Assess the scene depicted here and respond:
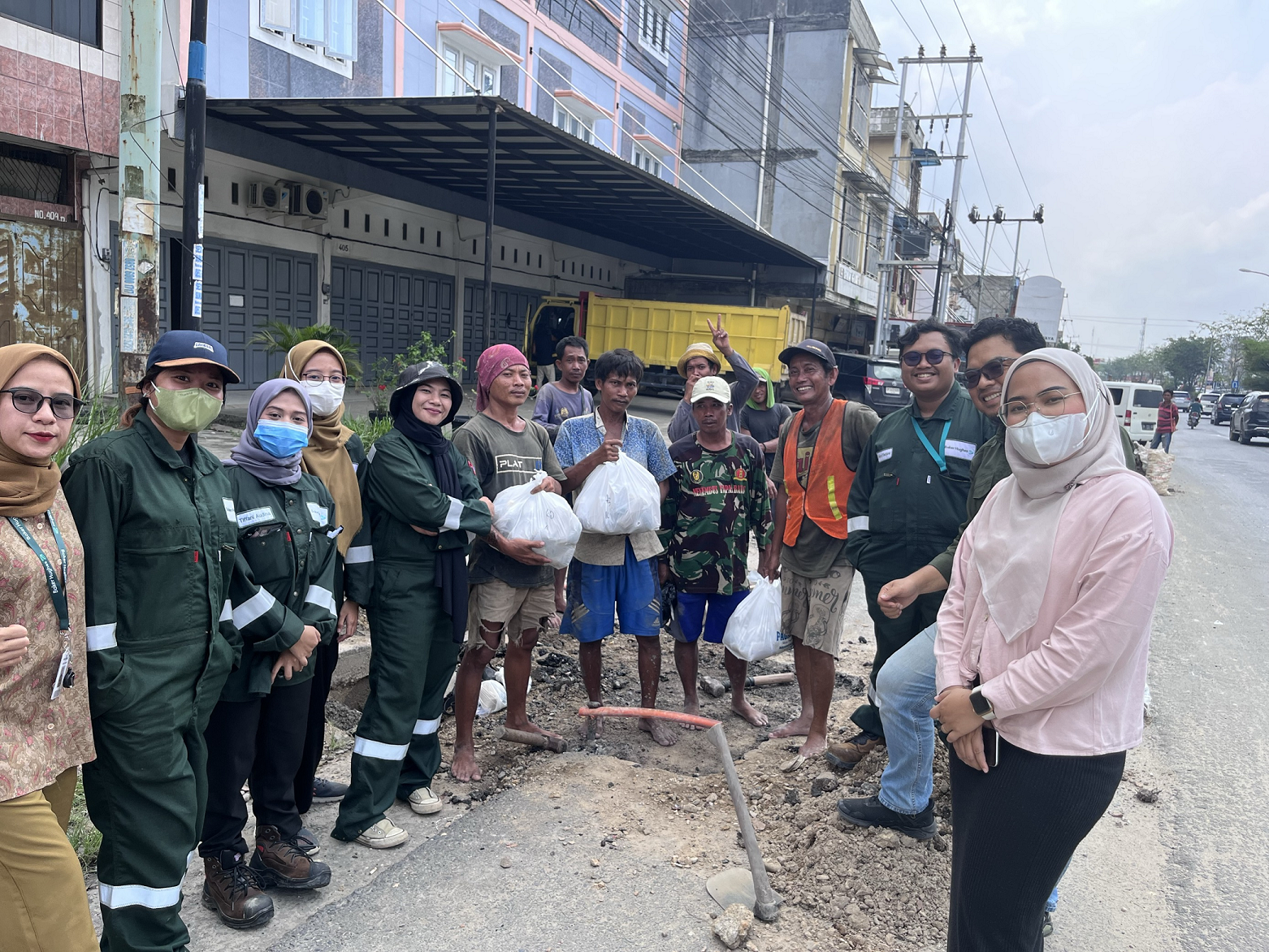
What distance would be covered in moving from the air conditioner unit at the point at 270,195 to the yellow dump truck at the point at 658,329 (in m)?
7.55

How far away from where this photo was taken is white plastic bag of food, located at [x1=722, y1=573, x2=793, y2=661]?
14.6 feet

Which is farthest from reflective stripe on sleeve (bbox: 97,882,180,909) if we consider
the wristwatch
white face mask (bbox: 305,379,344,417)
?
the wristwatch

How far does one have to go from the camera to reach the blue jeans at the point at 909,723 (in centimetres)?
304

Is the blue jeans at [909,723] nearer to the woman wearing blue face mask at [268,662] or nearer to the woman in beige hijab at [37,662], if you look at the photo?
the woman wearing blue face mask at [268,662]

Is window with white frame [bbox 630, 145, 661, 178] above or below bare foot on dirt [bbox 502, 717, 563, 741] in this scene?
above

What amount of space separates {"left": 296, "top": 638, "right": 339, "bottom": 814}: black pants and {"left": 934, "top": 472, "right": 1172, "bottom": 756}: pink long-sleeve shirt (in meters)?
2.37

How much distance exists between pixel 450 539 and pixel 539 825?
1202mm

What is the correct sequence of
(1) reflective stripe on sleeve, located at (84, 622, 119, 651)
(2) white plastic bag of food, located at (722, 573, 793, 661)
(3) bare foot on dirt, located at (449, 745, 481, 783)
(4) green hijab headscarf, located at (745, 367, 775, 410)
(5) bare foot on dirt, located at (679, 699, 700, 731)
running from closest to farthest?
(1) reflective stripe on sleeve, located at (84, 622, 119, 651) → (3) bare foot on dirt, located at (449, 745, 481, 783) → (2) white plastic bag of food, located at (722, 573, 793, 661) → (5) bare foot on dirt, located at (679, 699, 700, 731) → (4) green hijab headscarf, located at (745, 367, 775, 410)

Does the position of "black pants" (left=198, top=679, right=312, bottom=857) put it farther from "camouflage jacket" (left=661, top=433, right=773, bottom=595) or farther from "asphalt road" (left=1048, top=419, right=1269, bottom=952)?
"asphalt road" (left=1048, top=419, right=1269, bottom=952)

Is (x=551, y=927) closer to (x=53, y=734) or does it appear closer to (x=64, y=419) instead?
(x=53, y=734)

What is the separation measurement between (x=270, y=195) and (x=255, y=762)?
12310mm

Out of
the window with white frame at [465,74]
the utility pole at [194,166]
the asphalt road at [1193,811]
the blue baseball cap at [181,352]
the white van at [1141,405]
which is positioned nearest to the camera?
the blue baseball cap at [181,352]

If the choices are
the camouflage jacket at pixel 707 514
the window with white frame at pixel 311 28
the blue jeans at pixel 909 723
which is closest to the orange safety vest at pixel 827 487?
the camouflage jacket at pixel 707 514

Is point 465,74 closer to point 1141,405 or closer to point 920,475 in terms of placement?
point 920,475
